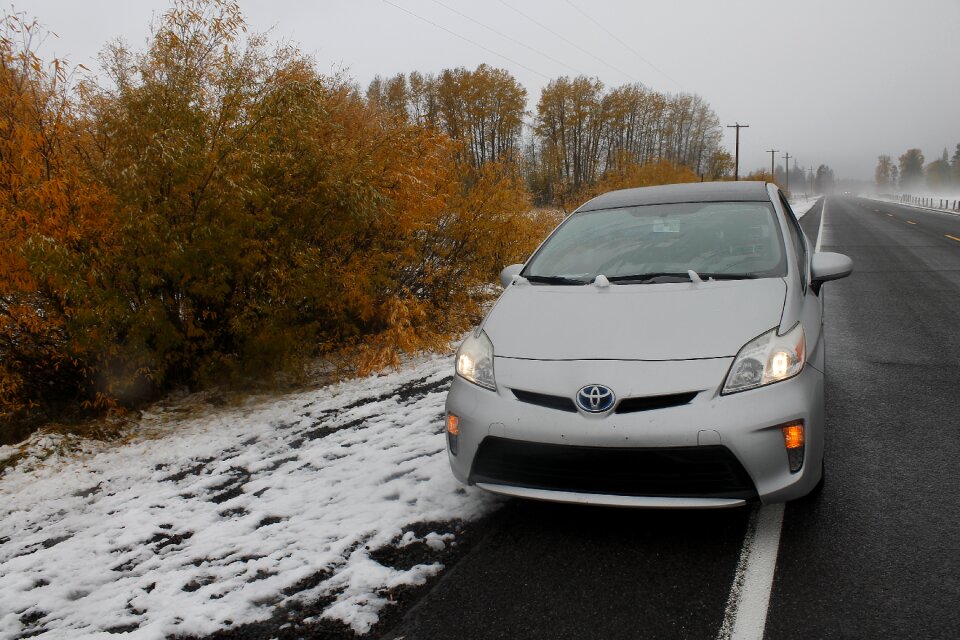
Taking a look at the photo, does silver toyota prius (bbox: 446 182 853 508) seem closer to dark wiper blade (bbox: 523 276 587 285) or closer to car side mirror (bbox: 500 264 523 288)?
dark wiper blade (bbox: 523 276 587 285)

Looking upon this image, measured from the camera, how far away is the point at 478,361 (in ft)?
10.1

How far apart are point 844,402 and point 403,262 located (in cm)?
441

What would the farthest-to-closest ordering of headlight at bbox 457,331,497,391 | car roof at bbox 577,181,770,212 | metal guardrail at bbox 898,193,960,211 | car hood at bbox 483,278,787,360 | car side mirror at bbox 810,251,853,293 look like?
1. metal guardrail at bbox 898,193,960,211
2. car roof at bbox 577,181,770,212
3. car side mirror at bbox 810,251,853,293
4. headlight at bbox 457,331,497,391
5. car hood at bbox 483,278,787,360

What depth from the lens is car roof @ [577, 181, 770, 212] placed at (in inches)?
166

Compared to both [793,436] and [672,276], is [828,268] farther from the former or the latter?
[793,436]

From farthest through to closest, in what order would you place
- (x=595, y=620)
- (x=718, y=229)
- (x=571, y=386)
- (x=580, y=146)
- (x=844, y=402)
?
(x=580, y=146) < (x=844, y=402) < (x=718, y=229) < (x=571, y=386) < (x=595, y=620)

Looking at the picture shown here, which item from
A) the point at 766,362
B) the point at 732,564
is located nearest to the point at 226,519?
the point at 732,564

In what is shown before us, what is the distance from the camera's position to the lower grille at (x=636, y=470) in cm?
249

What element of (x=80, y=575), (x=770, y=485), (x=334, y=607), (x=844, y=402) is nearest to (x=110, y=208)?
(x=80, y=575)

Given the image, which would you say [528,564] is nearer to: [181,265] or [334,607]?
[334,607]

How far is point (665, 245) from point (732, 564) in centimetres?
191

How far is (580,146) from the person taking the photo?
69.9 meters

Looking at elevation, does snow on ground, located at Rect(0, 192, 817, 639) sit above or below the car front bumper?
below

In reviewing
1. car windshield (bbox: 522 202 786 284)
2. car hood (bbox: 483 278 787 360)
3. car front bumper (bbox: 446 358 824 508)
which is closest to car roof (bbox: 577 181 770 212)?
car windshield (bbox: 522 202 786 284)
